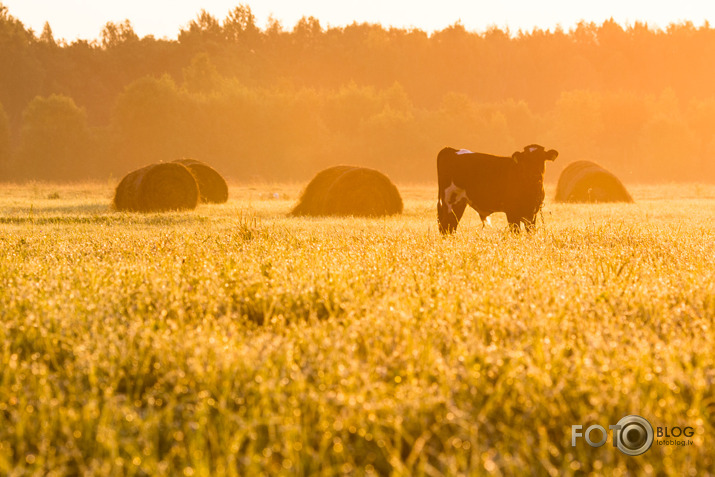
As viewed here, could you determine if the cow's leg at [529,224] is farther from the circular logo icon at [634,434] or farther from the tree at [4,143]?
the tree at [4,143]

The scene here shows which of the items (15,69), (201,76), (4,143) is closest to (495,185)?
(4,143)

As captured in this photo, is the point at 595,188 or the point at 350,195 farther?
the point at 595,188

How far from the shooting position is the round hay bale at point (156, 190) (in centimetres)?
1956

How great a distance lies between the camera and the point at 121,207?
64.8 feet

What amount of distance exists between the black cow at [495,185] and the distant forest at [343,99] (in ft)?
142

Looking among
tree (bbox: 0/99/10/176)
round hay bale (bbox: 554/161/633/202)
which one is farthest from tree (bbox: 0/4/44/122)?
round hay bale (bbox: 554/161/633/202)

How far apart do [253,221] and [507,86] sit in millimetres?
78631

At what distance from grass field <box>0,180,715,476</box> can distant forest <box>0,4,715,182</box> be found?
48.7 meters

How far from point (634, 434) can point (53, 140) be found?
58.3m

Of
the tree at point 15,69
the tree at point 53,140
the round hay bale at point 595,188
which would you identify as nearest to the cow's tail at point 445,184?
the round hay bale at point 595,188

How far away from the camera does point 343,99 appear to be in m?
65.6

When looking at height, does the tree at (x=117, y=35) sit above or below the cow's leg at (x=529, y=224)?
above

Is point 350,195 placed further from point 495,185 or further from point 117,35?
point 117,35

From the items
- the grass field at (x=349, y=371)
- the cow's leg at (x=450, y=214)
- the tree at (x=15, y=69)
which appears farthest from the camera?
the tree at (x=15, y=69)
